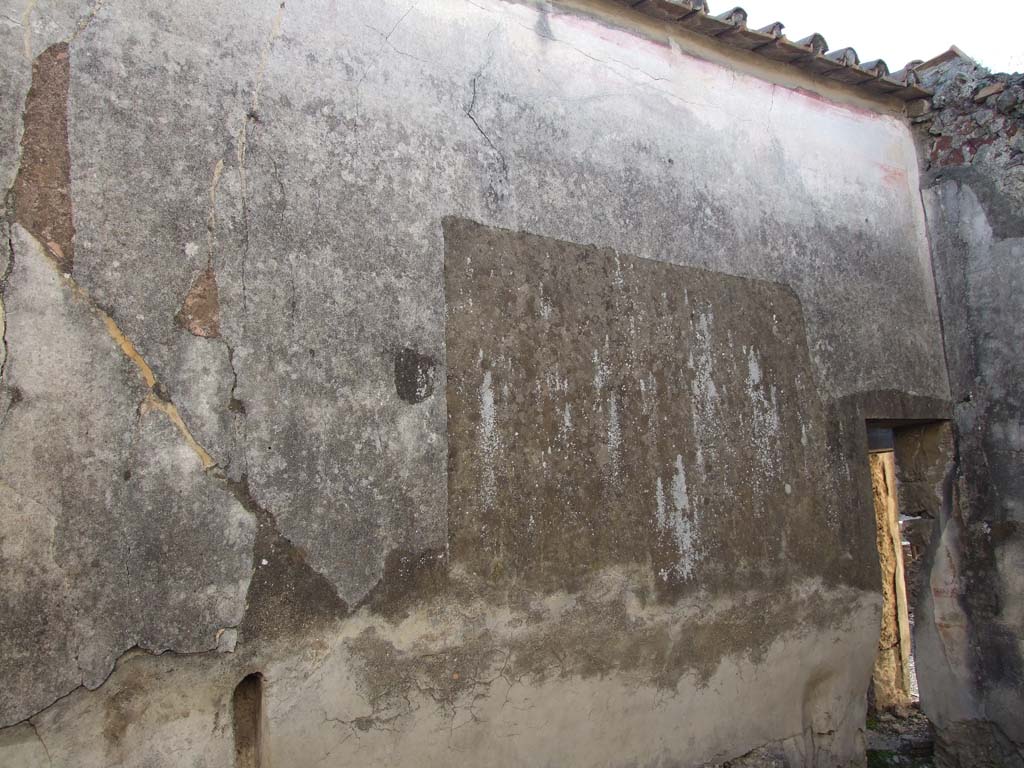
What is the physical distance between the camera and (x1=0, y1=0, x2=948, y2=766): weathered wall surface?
2328 mm

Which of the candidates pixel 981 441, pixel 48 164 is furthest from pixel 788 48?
pixel 48 164

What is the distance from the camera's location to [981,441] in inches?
177

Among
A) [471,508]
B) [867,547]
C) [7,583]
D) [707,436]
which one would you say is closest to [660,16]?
[707,436]

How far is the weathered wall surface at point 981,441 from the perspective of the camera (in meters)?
4.32

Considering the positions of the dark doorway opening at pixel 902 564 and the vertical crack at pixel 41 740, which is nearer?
the vertical crack at pixel 41 740

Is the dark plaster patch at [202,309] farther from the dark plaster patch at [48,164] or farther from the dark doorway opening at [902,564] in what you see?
the dark doorway opening at [902,564]

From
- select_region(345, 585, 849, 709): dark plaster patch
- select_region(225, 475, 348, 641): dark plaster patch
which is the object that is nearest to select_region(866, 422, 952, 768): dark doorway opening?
select_region(345, 585, 849, 709): dark plaster patch

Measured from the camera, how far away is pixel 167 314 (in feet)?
8.07

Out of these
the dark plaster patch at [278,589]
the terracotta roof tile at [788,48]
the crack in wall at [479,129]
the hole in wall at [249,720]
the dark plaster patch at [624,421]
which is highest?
the terracotta roof tile at [788,48]

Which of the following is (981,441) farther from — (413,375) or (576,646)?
(413,375)

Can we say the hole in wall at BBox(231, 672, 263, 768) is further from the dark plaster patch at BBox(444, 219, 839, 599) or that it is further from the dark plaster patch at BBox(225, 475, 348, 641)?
the dark plaster patch at BBox(444, 219, 839, 599)

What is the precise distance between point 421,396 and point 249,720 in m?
1.19

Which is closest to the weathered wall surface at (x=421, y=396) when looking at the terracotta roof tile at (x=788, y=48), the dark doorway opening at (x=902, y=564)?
the terracotta roof tile at (x=788, y=48)

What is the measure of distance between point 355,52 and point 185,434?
1.53 metres
